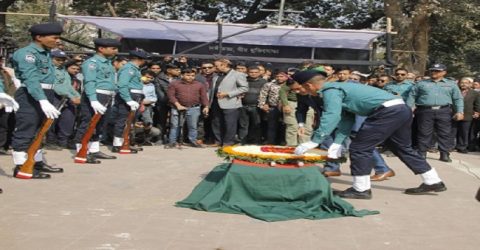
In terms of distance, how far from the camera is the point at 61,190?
7.49m

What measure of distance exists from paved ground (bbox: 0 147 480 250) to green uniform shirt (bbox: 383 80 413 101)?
9.90 ft

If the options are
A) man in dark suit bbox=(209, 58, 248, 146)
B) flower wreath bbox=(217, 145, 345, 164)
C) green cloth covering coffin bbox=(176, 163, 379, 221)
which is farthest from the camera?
man in dark suit bbox=(209, 58, 248, 146)

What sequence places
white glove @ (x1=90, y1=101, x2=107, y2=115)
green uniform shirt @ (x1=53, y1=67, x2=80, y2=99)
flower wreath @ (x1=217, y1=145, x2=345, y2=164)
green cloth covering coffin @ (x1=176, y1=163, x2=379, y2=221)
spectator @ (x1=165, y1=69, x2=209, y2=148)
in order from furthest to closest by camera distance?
spectator @ (x1=165, y1=69, x2=209, y2=148) → green uniform shirt @ (x1=53, y1=67, x2=80, y2=99) → white glove @ (x1=90, y1=101, x2=107, y2=115) → flower wreath @ (x1=217, y1=145, x2=345, y2=164) → green cloth covering coffin @ (x1=176, y1=163, x2=379, y2=221)

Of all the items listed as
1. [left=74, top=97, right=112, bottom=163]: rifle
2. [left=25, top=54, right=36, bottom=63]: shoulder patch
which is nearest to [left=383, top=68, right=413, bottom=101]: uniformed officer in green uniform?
[left=74, top=97, right=112, bottom=163]: rifle

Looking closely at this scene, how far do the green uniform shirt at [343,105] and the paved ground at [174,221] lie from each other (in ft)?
2.99

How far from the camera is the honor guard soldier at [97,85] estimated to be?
30.8ft

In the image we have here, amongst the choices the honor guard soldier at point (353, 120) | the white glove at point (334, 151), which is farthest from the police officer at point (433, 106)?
the white glove at point (334, 151)

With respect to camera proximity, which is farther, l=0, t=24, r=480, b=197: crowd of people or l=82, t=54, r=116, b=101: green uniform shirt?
l=0, t=24, r=480, b=197: crowd of people

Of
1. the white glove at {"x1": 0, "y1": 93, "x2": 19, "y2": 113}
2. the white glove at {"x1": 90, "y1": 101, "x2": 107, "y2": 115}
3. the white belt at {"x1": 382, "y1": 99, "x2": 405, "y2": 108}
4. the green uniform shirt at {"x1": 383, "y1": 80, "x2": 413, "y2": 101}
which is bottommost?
the white glove at {"x1": 90, "y1": 101, "x2": 107, "y2": 115}

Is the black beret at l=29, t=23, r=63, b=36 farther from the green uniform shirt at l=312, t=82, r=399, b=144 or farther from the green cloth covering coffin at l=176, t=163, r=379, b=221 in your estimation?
the green uniform shirt at l=312, t=82, r=399, b=144

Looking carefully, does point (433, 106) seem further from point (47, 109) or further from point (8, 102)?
point (8, 102)

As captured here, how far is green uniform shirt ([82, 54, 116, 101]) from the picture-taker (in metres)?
9.38

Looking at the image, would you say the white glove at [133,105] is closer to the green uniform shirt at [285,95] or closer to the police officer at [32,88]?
the police officer at [32,88]

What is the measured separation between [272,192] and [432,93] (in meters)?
5.53
